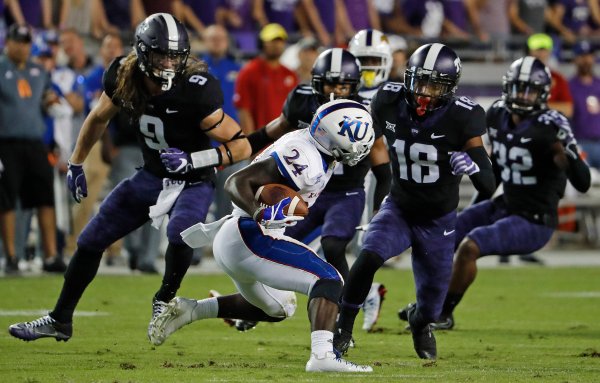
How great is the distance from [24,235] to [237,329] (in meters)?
4.33

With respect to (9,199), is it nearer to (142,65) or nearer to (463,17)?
(142,65)

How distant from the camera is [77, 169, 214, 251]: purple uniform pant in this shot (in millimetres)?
6816

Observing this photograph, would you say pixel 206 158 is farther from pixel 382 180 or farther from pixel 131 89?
pixel 382 180

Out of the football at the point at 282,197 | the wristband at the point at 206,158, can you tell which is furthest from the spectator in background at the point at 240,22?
the football at the point at 282,197

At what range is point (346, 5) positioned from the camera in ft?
47.4

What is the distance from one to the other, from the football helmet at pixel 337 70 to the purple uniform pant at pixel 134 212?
1.09 meters

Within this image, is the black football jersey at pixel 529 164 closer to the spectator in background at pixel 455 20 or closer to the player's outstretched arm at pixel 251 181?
the player's outstretched arm at pixel 251 181

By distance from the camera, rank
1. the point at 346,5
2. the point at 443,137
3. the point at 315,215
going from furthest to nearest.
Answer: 1. the point at 346,5
2. the point at 315,215
3. the point at 443,137

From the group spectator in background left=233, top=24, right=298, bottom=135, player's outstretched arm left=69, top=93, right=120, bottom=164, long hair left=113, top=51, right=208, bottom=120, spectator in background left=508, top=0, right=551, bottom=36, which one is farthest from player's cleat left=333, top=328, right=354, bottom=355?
spectator in background left=508, top=0, right=551, bottom=36

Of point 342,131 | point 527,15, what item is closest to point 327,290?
point 342,131

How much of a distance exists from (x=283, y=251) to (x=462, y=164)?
105cm

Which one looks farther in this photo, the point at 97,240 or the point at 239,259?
the point at 97,240

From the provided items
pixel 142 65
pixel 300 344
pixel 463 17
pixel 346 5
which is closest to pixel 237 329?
pixel 300 344

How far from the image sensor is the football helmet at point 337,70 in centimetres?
747
